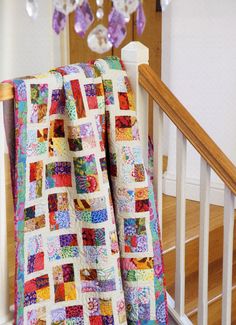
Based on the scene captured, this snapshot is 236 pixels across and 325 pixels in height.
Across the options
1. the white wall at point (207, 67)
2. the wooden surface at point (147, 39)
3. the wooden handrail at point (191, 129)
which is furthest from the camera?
the wooden surface at point (147, 39)

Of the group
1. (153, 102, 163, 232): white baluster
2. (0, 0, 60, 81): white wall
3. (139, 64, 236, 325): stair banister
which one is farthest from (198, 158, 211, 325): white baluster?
(0, 0, 60, 81): white wall

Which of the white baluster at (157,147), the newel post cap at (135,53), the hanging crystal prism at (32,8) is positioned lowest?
the white baluster at (157,147)

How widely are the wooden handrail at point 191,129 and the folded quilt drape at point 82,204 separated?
0.08m

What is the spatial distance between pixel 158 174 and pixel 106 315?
482 mm

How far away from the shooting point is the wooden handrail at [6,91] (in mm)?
1647

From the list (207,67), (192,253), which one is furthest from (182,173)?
(207,67)

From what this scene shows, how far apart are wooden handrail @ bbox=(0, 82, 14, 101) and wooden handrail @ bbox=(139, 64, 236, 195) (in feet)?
1.59

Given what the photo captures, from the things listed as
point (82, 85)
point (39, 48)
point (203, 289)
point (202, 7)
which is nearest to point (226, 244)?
point (203, 289)

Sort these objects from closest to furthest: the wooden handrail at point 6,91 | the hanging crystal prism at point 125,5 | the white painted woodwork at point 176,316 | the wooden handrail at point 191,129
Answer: the hanging crystal prism at point 125,5
the wooden handrail at point 6,91
the wooden handrail at point 191,129
the white painted woodwork at point 176,316

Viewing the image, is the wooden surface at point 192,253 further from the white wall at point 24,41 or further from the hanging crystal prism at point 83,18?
the hanging crystal prism at point 83,18

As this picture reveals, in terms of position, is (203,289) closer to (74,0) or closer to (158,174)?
(158,174)

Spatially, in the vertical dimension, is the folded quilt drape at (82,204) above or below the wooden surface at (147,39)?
below

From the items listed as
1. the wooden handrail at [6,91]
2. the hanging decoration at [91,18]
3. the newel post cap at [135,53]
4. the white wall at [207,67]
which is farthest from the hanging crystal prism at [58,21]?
the white wall at [207,67]

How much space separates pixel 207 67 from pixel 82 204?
1631 mm
